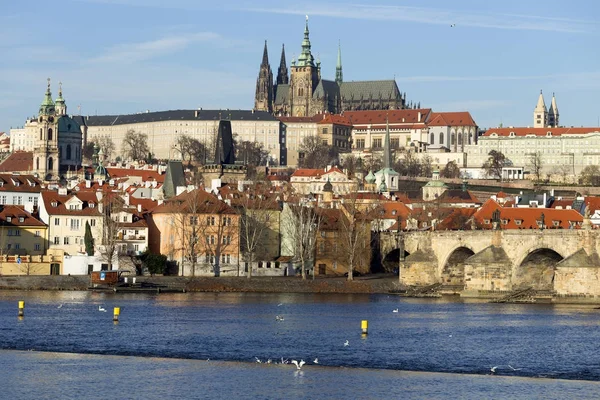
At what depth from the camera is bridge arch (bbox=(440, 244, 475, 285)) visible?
76.5 metres

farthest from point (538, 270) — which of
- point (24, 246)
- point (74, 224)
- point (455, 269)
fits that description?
point (24, 246)

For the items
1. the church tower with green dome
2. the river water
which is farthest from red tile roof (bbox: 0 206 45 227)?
the church tower with green dome

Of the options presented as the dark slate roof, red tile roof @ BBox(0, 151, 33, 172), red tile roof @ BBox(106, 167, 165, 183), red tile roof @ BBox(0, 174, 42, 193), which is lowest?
red tile roof @ BBox(0, 174, 42, 193)

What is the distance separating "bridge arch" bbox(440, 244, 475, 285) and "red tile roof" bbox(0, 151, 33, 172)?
10797cm

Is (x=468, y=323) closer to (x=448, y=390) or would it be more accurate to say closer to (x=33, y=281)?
(x=448, y=390)

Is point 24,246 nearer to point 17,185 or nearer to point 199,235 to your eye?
point 199,235

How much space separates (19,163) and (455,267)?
11372 cm

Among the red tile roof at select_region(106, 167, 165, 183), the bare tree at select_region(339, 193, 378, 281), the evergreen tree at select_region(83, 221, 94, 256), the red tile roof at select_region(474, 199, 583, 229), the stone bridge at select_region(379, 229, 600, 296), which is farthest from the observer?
the red tile roof at select_region(106, 167, 165, 183)

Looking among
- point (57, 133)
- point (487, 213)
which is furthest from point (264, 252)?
point (57, 133)

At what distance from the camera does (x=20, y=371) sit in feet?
134

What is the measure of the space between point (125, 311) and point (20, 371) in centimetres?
2013

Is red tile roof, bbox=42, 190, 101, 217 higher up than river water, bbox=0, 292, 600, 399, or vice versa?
red tile roof, bbox=42, 190, 101, 217

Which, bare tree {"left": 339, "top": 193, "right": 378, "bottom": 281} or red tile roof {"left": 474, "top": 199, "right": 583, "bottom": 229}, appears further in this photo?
red tile roof {"left": 474, "top": 199, "right": 583, "bottom": 229}

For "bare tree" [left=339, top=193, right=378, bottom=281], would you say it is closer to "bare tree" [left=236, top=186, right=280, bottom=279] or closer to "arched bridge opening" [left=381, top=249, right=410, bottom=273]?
"arched bridge opening" [left=381, top=249, right=410, bottom=273]
